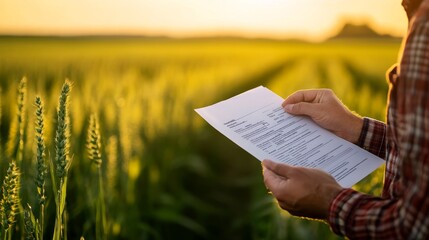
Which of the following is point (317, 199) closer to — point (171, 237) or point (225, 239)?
point (171, 237)

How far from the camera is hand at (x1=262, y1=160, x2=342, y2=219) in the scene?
132 cm

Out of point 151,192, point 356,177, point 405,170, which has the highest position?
point 405,170

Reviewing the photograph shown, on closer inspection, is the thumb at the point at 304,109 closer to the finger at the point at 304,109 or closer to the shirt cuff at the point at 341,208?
the finger at the point at 304,109

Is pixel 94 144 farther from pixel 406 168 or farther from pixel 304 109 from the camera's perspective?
→ pixel 406 168

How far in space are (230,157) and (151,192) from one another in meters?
2.44

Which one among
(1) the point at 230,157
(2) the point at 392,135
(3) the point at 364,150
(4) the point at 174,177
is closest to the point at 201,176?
(4) the point at 174,177

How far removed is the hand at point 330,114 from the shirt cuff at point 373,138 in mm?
14

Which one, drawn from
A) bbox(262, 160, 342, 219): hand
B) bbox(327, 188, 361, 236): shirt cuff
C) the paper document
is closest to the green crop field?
the paper document

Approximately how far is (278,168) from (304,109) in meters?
0.36

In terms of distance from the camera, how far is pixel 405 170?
1128 mm

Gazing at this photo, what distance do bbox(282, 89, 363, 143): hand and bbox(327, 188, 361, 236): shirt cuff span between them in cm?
45

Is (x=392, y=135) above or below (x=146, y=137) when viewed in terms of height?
above

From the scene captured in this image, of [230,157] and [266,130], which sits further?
[230,157]

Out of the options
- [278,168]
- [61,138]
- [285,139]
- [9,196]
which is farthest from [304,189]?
[9,196]
